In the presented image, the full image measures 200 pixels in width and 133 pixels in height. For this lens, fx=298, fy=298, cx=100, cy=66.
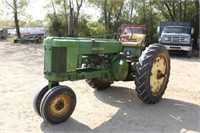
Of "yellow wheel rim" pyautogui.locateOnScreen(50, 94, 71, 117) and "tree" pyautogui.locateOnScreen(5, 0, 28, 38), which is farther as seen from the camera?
"tree" pyautogui.locateOnScreen(5, 0, 28, 38)

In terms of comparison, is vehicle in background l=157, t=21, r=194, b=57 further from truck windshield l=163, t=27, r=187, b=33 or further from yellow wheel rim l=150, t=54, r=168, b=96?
yellow wheel rim l=150, t=54, r=168, b=96

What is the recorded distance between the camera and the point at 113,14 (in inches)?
989

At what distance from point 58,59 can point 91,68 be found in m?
0.99

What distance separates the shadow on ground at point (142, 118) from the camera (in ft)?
15.0

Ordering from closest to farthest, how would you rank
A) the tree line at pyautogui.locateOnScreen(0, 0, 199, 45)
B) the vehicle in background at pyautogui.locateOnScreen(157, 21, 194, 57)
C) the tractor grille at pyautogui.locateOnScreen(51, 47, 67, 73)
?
the tractor grille at pyautogui.locateOnScreen(51, 47, 67, 73), the vehicle in background at pyautogui.locateOnScreen(157, 21, 194, 57), the tree line at pyautogui.locateOnScreen(0, 0, 199, 45)

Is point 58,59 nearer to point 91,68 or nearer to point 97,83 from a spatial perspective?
point 91,68

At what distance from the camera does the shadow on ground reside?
180 inches

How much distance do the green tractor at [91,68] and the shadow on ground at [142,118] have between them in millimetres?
186

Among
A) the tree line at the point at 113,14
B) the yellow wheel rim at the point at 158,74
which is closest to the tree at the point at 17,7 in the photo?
the tree line at the point at 113,14

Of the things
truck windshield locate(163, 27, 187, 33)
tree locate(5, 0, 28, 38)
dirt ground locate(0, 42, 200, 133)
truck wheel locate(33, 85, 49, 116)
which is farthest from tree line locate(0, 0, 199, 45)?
truck wheel locate(33, 85, 49, 116)

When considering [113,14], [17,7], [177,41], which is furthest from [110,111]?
[17,7]

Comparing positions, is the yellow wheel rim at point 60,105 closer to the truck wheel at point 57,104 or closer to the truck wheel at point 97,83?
the truck wheel at point 57,104

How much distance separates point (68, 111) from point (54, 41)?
1145mm

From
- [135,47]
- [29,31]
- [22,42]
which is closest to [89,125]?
[135,47]
